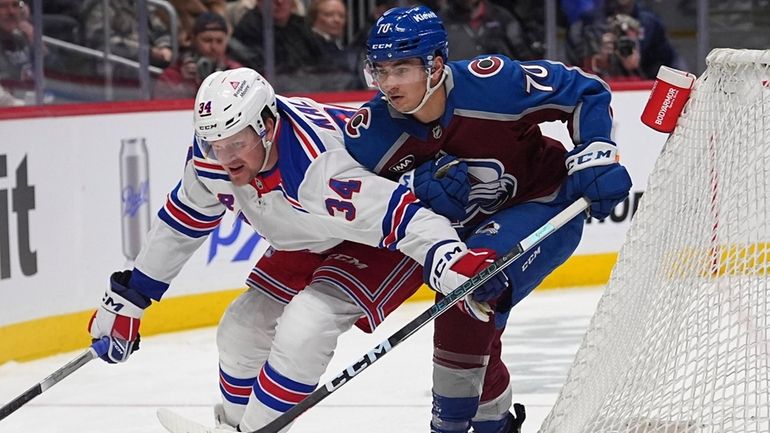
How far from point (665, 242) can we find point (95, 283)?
276 centimetres

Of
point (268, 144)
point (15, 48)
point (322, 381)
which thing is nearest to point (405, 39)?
point (268, 144)

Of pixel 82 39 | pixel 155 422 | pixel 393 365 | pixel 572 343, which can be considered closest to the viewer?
pixel 155 422

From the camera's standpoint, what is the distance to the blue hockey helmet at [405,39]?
3.04 m

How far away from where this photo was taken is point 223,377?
332 cm

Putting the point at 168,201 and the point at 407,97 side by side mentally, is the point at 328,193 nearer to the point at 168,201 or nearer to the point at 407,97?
the point at 407,97

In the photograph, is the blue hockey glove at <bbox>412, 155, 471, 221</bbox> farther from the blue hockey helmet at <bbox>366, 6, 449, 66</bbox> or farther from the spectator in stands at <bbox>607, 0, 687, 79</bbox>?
the spectator in stands at <bbox>607, 0, 687, 79</bbox>

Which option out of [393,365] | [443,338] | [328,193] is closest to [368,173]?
[328,193]

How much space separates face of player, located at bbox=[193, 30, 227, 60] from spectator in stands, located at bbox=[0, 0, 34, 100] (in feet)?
2.66

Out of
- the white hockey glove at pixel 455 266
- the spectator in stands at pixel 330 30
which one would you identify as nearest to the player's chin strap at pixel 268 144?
the white hockey glove at pixel 455 266

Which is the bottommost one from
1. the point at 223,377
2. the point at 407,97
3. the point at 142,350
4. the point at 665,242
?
the point at 142,350

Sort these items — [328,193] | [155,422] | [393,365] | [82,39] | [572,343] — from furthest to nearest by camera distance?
[82,39]
[572,343]
[393,365]
[155,422]
[328,193]

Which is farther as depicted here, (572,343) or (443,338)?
(572,343)

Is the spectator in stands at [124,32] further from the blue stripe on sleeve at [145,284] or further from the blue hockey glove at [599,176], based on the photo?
the blue hockey glove at [599,176]

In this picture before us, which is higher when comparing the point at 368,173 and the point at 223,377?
the point at 368,173
